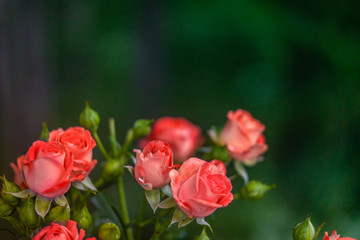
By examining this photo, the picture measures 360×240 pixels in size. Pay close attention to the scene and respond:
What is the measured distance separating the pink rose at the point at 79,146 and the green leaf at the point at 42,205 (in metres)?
0.04

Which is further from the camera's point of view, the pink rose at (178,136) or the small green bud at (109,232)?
the pink rose at (178,136)

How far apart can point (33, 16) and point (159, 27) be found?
0.38 meters

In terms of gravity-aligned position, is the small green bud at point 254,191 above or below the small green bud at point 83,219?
below

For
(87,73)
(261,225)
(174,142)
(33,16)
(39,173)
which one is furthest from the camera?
(87,73)

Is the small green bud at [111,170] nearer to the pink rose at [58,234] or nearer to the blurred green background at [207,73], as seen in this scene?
the pink rose at [58,234]

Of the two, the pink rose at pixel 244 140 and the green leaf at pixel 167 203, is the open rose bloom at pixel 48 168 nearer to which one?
the green leaf at pixel 167 203

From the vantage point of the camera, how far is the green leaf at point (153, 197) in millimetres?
460

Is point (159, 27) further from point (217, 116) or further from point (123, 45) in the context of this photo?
point (217, 116)

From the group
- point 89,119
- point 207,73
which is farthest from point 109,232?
point 207,73

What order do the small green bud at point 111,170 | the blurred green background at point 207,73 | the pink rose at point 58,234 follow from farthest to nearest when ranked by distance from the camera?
the blurred green background at point 207,73
the small green bud at point 111,170
the pink rose at point 58,234

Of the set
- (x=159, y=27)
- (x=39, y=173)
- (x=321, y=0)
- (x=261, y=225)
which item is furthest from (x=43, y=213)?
(x=321, y=0)

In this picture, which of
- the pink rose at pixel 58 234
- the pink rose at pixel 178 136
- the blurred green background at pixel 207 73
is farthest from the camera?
the blurred green background at pixel 207 73

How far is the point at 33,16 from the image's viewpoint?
1.10 metres

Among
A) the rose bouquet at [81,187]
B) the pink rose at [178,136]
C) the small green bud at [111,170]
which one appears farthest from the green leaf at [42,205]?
the pink rose at [178,136]
